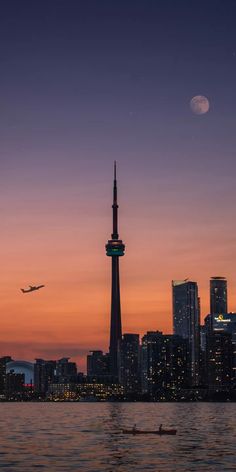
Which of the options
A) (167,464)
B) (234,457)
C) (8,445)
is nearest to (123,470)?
(167,464)

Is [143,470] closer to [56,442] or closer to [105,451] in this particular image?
[105,451]

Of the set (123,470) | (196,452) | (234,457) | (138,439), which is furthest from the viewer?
(138,439)

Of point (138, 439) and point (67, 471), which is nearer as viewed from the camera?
point (67, 471)

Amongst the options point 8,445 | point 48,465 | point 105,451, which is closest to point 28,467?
point 48,465

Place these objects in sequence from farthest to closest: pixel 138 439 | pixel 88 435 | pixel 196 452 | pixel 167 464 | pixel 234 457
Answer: pixel 88 435 → pixel 138 439 → pixel 196 452 → pixel 234 457 → pixel 167 464

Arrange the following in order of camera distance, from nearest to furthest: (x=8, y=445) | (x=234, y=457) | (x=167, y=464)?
(x=167, y=464) → (x=234, y=457) → (x=8, y=445)

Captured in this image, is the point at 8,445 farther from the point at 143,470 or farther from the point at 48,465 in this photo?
the point at 143,470

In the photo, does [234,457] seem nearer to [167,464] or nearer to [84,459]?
[167,464]

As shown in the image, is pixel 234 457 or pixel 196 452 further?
pixel 196 452

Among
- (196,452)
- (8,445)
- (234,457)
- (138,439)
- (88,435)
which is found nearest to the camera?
(234,457)
